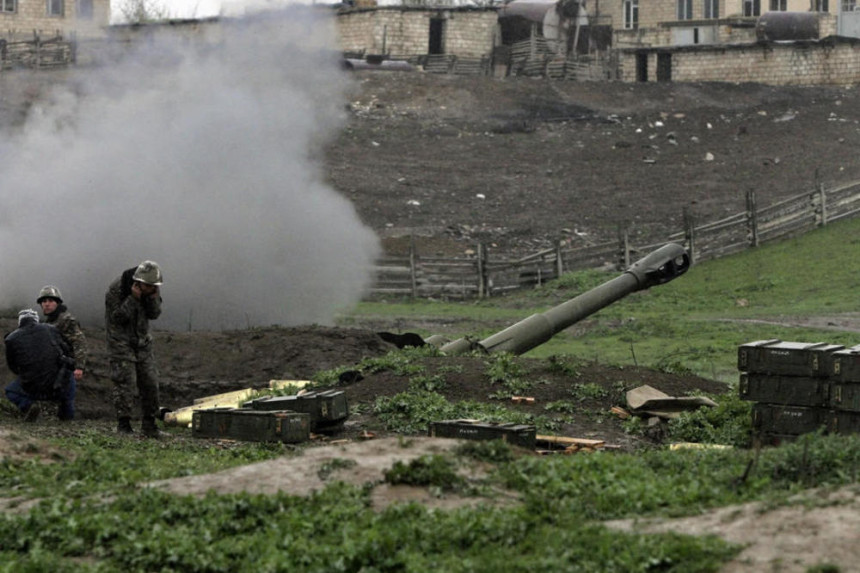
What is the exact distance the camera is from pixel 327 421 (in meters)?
15.9

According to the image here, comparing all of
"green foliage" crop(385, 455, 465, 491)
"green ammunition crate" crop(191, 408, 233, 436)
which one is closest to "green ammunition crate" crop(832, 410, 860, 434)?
"green foliage" crop(385, 455, 465, 491)

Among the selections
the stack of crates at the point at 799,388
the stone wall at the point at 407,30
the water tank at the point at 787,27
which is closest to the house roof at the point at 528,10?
the stone wall at the point at 407,30

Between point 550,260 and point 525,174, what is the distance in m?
13.1

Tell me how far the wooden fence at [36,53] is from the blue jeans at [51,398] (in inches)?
1502

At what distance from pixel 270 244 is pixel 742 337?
855 centimetres

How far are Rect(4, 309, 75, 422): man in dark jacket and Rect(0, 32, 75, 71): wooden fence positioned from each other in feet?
126

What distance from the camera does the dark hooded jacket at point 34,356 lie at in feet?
54.4

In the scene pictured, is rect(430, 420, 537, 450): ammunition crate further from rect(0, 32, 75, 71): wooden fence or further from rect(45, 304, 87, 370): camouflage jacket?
rect(0, 32, 75, 71): wooden fence

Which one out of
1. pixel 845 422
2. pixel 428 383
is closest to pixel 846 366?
pixel 845 422

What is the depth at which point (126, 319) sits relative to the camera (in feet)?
52.2

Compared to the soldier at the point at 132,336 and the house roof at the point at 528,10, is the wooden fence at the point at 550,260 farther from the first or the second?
the house roof at the point at 528,10

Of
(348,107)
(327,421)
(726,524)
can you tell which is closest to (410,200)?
(348,107)

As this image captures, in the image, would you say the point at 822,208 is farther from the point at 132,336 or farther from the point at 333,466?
the point at 333,466

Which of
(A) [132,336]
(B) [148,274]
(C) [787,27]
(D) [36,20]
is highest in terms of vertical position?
(D) [36,20]
